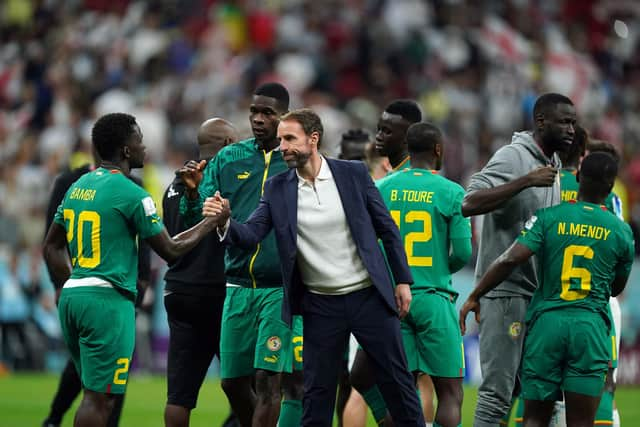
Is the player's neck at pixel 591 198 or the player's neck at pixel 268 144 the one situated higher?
the player's neck at pixel 268 144

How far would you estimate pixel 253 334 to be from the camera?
27.3 feet

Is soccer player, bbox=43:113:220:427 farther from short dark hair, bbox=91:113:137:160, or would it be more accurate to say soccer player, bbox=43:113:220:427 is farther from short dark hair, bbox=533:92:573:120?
short dark hair, bbox=533:92:573:120

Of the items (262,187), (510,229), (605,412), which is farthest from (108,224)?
(605,412)

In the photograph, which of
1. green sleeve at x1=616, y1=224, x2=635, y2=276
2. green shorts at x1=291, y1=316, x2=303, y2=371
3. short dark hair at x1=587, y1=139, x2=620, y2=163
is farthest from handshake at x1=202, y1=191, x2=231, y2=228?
short dark hair at x1=587, y1=139, x2=620, y2=163

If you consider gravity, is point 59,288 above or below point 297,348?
above

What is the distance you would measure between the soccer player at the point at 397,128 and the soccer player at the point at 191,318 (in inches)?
60.1

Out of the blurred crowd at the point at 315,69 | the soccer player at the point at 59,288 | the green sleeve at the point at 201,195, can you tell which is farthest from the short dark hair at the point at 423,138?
the blurred crowd at the point at 315,69

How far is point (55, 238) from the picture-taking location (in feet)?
26.3

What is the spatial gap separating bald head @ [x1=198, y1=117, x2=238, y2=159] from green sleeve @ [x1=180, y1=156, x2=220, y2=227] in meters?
0.47

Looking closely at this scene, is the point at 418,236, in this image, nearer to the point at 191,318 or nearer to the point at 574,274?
the point at 574,274

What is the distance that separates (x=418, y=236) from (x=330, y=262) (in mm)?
1188

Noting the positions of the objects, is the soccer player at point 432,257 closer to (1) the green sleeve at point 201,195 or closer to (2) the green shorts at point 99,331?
(1) the green sleeve at point 201,195

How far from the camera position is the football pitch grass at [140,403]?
1212 centimetres

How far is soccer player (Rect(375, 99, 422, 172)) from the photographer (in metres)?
8.93
